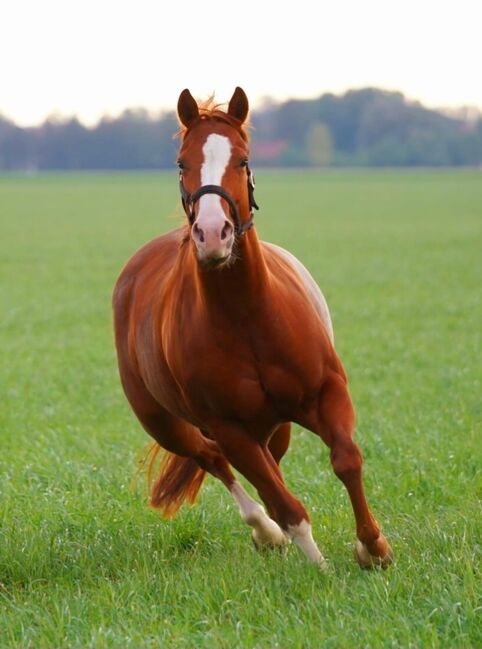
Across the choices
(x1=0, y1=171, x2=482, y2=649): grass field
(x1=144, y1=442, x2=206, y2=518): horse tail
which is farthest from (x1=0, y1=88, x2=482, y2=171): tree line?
(x1=144, y1=442, x2=206, y2=518): horse tail

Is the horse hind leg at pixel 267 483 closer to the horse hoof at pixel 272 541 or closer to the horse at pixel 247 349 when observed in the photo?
the horse at pixel 247 349

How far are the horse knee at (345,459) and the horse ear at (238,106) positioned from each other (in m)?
1.61

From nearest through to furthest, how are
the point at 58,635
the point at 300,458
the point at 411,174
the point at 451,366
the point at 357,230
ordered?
1. the point at 58,635
2. the point at 300,458
3. the point at 451,366
4. the point at 357,230
5. the point at 411,174

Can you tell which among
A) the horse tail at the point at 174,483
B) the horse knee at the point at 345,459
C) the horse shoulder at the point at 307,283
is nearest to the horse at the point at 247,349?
the horse knee at the point at 345,459

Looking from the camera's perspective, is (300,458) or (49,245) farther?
(49,245)

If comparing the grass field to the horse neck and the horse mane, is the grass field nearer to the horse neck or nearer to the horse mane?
the horse neck

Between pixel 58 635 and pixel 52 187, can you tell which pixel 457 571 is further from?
pixel 52 187

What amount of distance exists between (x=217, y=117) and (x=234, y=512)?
8.77ft

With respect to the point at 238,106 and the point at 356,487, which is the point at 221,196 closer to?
the point at 238,106

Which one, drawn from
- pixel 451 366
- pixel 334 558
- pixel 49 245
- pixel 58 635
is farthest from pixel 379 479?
pixel 49 245

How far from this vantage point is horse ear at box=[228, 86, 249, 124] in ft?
18.9

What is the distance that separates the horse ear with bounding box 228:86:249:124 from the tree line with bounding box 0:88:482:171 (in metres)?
118

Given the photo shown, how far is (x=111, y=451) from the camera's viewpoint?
31.8 ft

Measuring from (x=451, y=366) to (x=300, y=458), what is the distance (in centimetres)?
525
